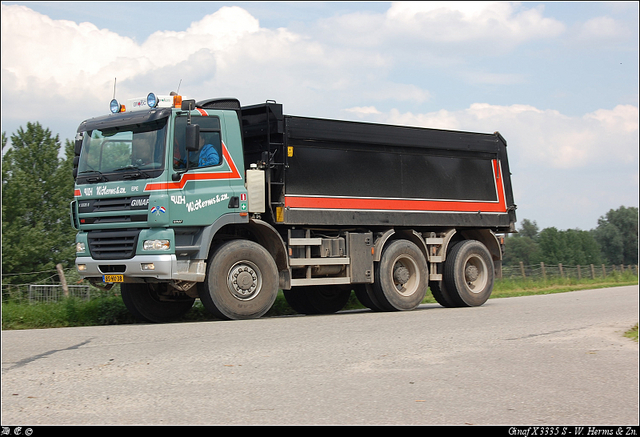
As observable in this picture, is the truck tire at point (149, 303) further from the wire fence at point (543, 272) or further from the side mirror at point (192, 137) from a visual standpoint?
the wire fence at point (543, 272)

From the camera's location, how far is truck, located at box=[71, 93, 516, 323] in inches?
454

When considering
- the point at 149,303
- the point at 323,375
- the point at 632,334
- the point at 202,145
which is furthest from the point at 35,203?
the point at 323,375

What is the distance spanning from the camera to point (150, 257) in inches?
444

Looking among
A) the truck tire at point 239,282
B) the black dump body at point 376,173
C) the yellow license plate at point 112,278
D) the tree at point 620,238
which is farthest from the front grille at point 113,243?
the tree at point 620,238

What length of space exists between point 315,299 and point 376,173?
3152mm

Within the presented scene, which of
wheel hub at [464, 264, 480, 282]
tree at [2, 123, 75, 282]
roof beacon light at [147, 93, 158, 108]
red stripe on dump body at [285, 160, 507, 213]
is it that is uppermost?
tree at [2, 123, 75, 282]

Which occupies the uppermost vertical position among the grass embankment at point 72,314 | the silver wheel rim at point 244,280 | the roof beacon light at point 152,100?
the roof beacon light at point 152,100

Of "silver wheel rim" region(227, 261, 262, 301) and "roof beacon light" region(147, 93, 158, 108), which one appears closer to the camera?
"roof beacon light" region(147, 93, 158, 108)

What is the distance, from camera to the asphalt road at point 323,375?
535cm

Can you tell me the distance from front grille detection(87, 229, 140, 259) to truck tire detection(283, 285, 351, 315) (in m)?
4.85

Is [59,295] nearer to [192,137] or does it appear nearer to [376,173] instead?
[192,137]

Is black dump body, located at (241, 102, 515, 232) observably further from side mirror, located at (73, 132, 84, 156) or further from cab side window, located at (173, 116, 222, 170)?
side mirror, located at (73, 132, 84, 156)

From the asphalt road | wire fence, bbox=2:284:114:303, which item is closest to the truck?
wire fence, bbox=2:284:114:303

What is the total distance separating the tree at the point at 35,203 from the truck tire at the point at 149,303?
39.8 meters
